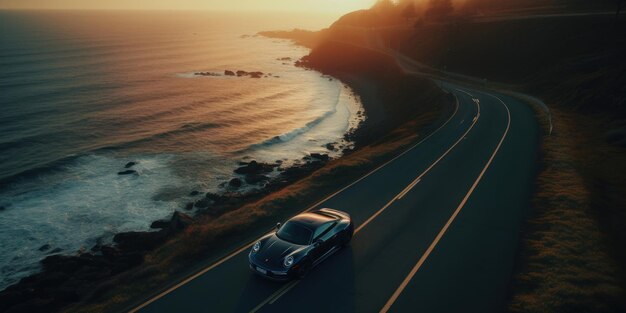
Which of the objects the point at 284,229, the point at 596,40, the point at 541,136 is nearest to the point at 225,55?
the point at 596,40

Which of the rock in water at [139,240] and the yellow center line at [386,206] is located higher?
the yellow center line at [386,206]

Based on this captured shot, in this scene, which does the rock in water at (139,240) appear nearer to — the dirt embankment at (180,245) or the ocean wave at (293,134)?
the dirt embankment at (180,245)

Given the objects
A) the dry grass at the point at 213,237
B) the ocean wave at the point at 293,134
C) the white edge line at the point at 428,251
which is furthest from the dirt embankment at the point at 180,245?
the ocean wave at the point at 293,134

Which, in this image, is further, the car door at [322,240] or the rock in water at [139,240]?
the rock in water at [139,240]

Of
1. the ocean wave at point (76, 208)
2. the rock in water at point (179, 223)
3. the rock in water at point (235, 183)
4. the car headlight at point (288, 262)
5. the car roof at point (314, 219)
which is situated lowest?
the ocean wave at point (76, 208)

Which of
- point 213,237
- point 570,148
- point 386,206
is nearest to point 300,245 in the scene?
point 213,237

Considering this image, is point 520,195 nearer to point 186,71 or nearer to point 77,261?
point 77,261

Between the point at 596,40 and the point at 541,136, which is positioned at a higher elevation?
the point at 596,40
